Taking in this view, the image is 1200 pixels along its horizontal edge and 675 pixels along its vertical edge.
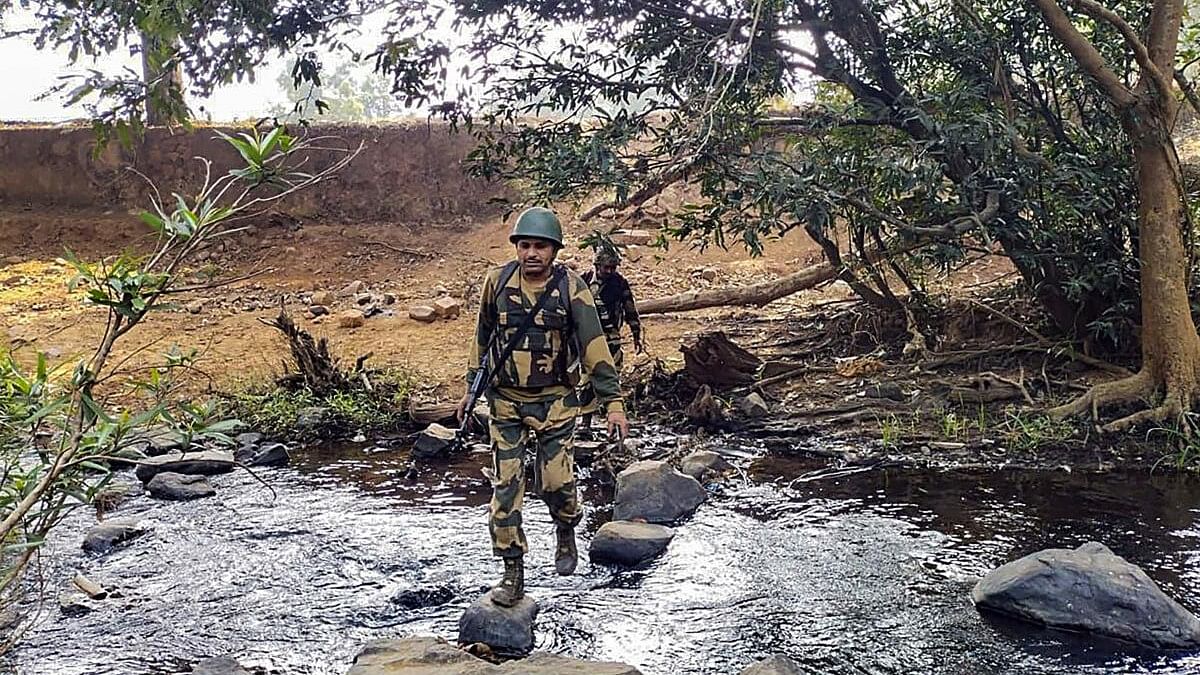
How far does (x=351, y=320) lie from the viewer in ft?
40.0

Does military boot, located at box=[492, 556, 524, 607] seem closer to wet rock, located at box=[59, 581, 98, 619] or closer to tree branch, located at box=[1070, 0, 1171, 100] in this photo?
wet rock, located at box=[59, 581, 98, 619]

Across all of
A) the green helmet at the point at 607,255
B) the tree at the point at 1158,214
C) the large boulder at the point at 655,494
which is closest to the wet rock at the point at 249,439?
the green helmet at the point at 607,255

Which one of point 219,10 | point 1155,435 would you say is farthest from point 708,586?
point 219,10

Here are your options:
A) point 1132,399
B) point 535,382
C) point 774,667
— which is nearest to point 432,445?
point 535,382

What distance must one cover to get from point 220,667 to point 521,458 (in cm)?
154

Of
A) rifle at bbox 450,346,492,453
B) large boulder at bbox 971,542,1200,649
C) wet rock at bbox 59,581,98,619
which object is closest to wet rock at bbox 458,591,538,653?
rifle at bbox 450,346,492,453

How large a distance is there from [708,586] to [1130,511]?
2751 millimetres

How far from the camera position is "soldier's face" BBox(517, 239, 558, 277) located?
463cm

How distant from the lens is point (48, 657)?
4465mm

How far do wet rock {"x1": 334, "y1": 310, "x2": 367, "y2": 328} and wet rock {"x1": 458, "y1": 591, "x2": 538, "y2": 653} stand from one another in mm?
8026

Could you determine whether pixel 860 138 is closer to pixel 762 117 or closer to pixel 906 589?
pixel 762 117

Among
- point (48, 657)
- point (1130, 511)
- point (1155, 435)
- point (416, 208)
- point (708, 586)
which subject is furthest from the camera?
point (416, 208)

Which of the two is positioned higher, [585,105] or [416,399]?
[585,105]

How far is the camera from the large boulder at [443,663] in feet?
12.6
